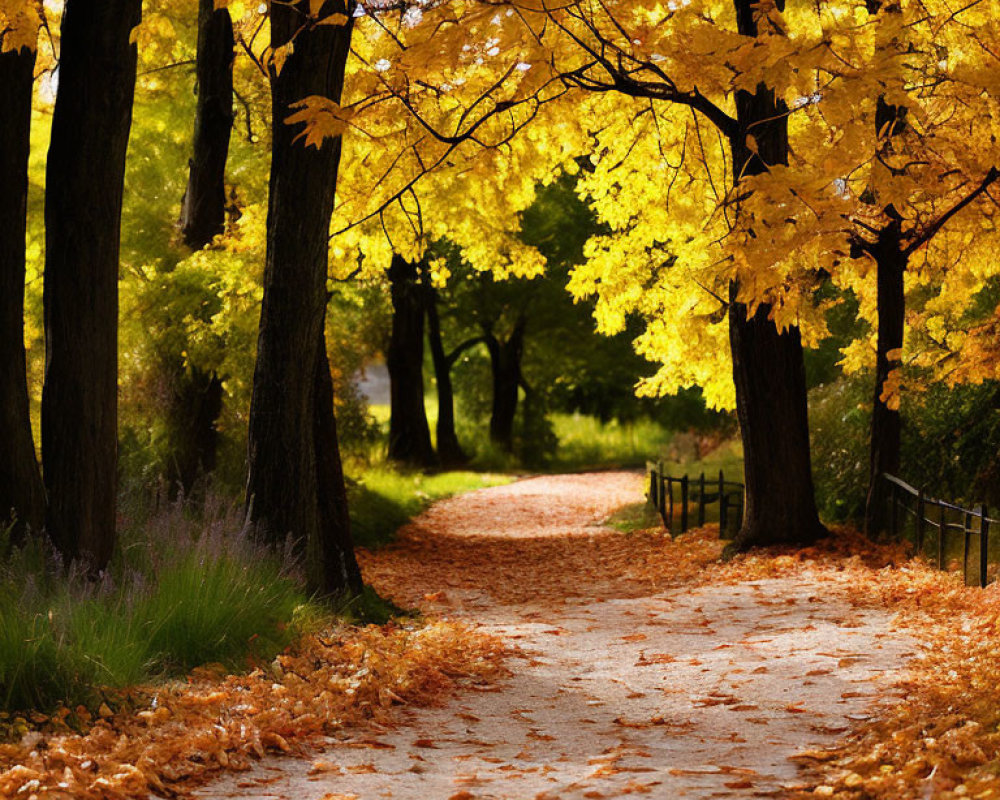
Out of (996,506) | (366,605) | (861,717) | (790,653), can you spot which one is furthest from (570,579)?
(861,717)

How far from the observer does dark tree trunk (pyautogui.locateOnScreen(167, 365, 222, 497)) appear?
51.8 feet

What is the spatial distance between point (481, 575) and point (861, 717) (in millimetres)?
8412

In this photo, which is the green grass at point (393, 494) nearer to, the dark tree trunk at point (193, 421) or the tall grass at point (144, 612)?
the dark tree trunk at point (193, 421)

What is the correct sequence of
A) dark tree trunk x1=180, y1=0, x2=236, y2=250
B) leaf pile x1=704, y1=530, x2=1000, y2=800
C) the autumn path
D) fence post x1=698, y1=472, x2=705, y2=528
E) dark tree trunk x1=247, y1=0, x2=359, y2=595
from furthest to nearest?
fence post x1=698, y1=472, x2=705, y2=528, dark tree trunk x1=180, y1=0, x2=236, y2=250, dark tree trunk x1=247, y1=0, x2=359, y2=595, the autumn path, leaf pile x1=704, y1=530, x2=1000, y2=800

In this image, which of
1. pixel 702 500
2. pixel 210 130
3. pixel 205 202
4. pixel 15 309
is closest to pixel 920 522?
pixel 702 500

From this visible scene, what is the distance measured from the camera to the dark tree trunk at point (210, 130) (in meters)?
15.5

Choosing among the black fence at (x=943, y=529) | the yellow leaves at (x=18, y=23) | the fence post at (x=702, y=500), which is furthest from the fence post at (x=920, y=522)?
the yellow leaves at (x=18, y=23)

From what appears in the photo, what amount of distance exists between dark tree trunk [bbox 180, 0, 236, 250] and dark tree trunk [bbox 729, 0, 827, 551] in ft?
23.4

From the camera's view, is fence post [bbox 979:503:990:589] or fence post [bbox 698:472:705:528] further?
fence post [bbox 698:472:705:528]

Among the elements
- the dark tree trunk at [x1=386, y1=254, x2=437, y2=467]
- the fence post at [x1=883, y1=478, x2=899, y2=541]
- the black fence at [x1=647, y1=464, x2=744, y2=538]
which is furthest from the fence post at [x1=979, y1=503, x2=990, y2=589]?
the dark tree trunk at [x1=386, y1=254, x2=437, y2=467]

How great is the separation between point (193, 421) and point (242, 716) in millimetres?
10501

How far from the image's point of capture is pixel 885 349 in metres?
12.9

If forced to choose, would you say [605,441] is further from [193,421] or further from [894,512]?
[894,512]

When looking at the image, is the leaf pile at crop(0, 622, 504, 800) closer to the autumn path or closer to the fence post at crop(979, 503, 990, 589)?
the autumn path
